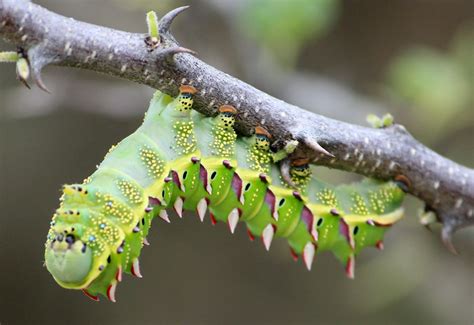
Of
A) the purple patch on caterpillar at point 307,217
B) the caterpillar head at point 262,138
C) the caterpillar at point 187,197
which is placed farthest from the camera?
the purple patch on caterpillar at point 307,217

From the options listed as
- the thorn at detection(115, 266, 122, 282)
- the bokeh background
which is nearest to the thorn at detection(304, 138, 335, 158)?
the thorn at detection(115, 266, 122, 282)

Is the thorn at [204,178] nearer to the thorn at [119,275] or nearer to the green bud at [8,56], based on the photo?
the thorn at [119,275]

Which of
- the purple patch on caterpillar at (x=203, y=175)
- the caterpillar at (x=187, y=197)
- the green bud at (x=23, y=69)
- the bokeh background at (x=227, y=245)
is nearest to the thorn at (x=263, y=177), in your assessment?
the caterpillar at (x=187, y=197)

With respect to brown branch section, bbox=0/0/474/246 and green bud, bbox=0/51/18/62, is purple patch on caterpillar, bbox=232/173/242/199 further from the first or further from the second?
green bud, bbox=0/51/18/62

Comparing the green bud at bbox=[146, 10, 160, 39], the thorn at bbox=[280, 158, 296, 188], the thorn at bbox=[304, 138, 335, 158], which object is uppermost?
the green bud at bbox=[146, 10, 160, 39]

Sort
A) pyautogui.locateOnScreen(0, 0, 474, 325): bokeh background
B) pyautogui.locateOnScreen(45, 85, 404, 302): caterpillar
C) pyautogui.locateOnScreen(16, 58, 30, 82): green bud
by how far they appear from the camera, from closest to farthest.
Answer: pyautogui.locateOnScreen(16, 58, 30, 82): green bud < pyautogui.locateOnScreen(45, 85, 404, 302): caterpillar < pyautogui.locateOnScreen(0, 0, 474, 325): bokeh background

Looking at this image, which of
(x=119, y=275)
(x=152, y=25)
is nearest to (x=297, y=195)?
(x=119, y=275)

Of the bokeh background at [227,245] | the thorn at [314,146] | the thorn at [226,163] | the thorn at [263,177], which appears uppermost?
the thorn at [314,146]
